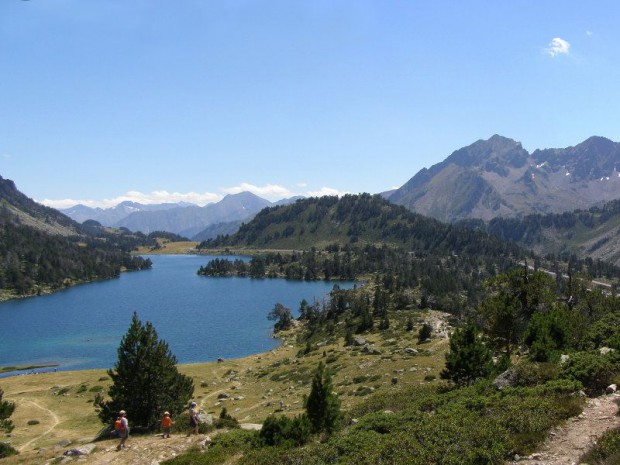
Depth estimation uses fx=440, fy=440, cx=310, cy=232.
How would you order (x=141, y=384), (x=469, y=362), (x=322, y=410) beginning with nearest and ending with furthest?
(x=322, y=410) → (x=469, y=362) → (x=141, y=384)

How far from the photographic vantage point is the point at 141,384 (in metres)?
39.7

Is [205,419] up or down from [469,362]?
down

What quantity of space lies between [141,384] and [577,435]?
34134 mm

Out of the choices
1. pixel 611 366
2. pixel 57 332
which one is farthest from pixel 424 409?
pixel 57 332

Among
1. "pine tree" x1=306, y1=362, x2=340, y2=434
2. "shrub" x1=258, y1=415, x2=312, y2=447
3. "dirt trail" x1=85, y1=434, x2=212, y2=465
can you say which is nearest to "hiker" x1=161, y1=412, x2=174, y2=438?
"dirt trail" x1=85, y1=434, x2=212, y2=465

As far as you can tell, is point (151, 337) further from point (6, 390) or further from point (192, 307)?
point (192, 307)

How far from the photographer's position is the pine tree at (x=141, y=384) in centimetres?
3938

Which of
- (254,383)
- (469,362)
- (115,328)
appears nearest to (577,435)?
(469,362)

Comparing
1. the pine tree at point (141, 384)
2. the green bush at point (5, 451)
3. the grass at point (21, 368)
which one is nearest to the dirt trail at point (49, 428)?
the green bush at point (5, 451)

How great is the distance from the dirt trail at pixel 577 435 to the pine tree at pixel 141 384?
3167 cm

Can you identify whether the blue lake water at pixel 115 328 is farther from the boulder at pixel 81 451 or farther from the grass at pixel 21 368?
the boulder at pixel 81 451

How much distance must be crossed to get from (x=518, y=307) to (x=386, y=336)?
46768 mm

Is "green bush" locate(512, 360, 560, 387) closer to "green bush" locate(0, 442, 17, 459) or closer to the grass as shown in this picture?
"green bush" locate(0, 442, 17, 459)

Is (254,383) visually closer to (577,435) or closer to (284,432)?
(284,432)
